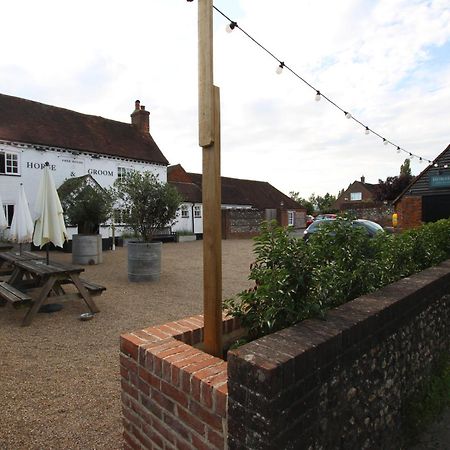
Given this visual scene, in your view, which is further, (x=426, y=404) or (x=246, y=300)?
(x=426, y=404)

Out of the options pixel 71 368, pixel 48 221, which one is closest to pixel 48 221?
pixel 48 221

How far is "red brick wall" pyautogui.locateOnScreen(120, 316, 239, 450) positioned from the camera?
68.8 inches

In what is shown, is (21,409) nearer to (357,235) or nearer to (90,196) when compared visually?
(357,235)

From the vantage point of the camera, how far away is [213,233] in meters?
2.24

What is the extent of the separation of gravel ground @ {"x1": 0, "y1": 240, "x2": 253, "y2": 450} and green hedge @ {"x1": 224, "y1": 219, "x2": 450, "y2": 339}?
152cm

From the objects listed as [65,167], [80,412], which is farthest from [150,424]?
[65,167]

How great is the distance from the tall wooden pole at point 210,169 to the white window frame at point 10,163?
16.6m

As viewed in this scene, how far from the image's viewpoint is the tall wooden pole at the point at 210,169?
2.23 metres

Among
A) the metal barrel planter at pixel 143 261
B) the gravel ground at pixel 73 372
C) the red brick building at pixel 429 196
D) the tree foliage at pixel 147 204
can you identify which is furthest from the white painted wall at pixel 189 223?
the gravel ground at pixel 73 372

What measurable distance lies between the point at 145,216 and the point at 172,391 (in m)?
7.21

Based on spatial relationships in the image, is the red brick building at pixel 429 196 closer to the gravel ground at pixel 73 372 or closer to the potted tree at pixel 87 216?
the potted tree at pixel 87 216

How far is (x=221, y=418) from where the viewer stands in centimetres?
169

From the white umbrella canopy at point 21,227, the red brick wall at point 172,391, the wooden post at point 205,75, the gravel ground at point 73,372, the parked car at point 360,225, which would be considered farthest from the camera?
the white umbrella canopy at point 21,227

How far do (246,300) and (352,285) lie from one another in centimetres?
104
